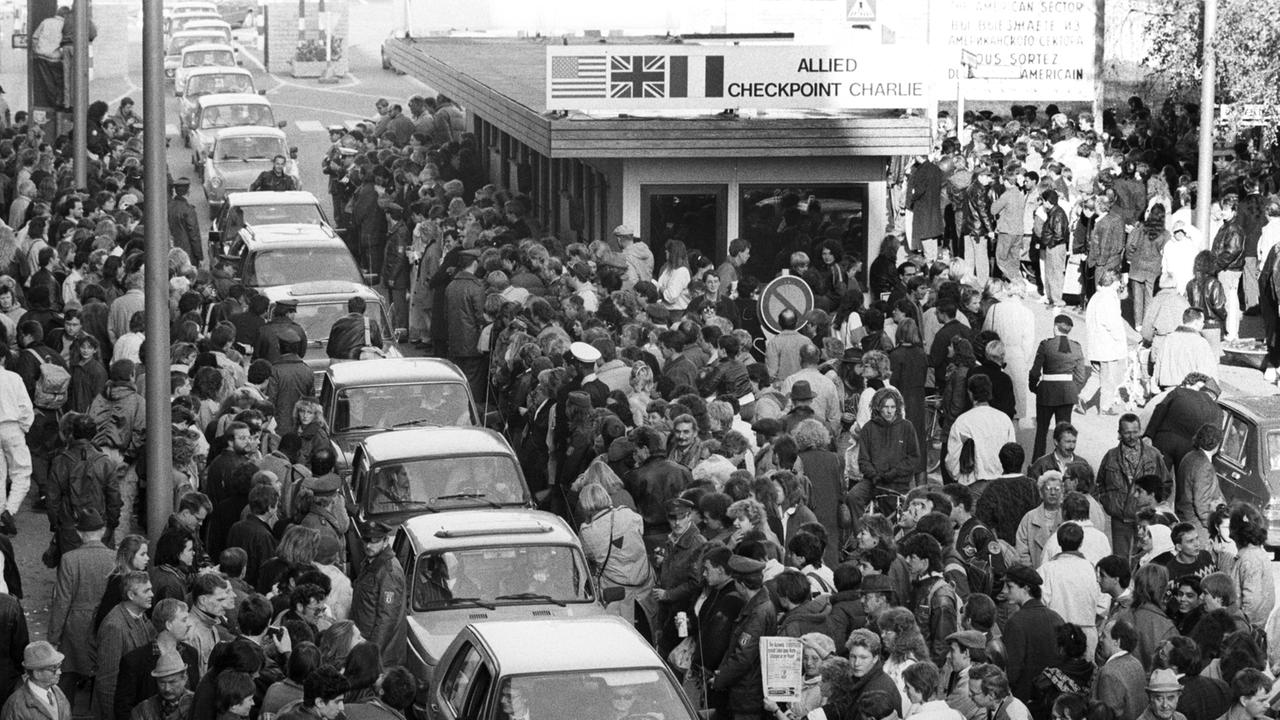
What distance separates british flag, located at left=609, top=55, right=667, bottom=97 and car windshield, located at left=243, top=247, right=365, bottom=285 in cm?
354

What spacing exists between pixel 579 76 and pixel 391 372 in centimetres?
662

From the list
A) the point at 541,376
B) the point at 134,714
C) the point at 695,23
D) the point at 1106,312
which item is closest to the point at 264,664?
the point at 134,714

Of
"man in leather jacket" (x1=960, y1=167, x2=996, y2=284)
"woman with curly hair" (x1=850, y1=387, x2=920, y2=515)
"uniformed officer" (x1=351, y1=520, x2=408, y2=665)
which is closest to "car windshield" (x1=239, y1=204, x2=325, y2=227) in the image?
"man in leather jacket" (x1=960, y1=167, x2=996, y2=284)

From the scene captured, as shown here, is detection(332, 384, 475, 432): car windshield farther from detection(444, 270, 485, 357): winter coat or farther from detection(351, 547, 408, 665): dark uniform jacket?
detection(351, 547, 408, 665): dark uniform jacket

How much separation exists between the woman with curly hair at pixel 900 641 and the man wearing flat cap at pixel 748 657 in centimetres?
105

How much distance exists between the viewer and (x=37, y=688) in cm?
1062

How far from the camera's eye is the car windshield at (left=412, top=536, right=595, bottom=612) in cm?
1296

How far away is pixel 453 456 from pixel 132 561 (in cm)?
358

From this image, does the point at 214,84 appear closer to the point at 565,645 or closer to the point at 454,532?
the point at 454,532

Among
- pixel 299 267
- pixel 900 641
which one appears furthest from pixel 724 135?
pixel 900 641

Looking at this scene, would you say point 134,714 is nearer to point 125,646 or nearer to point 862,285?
point 125,646

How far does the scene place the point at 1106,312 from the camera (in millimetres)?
20000

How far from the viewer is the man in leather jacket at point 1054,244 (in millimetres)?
25484

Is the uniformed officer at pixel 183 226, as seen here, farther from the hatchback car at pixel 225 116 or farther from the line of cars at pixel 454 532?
the hatchback car at pixel 225 116
